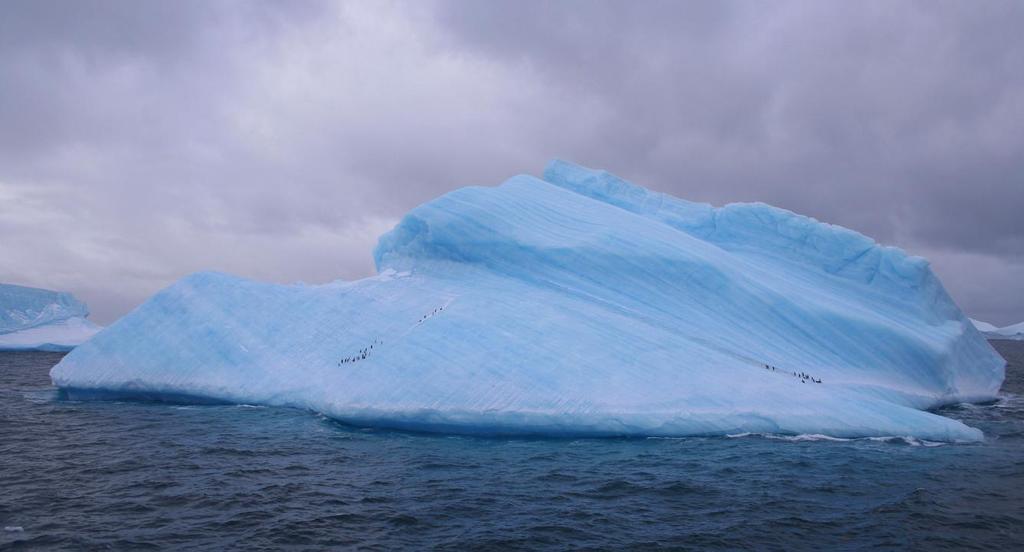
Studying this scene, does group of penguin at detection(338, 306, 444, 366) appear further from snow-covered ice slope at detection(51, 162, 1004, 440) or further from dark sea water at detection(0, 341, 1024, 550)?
dark sea water at detection(0, 341, 1024, 550)

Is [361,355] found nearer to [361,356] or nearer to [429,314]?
[361,356]

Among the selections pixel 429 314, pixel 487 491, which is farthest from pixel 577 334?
pixel 487 491

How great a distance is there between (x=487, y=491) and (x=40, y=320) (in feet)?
176

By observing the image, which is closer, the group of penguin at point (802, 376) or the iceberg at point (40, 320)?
the group of penguin at point (802, 376)

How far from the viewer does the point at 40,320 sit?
163ft

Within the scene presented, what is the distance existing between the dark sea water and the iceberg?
129ft

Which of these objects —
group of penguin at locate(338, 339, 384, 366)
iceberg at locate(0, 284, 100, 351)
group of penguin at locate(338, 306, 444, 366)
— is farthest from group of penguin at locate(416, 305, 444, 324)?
iceberg at locate(0, 284, 100, 351)

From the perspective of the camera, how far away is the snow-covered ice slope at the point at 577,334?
13.7 meters

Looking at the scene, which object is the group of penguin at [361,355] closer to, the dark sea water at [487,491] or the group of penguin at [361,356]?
the group of penguin at [361,356]

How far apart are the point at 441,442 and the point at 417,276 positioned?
7.73 meters

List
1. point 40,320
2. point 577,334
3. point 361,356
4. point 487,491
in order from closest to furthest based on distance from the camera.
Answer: point 487,491
point 577,334
point 361,356
point 40,320

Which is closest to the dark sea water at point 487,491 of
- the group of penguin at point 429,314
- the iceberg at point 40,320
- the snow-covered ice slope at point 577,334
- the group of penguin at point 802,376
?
the snow-covered ice slope at point 577,334

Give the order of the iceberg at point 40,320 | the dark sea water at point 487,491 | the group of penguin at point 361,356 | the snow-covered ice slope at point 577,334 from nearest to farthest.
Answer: the dark sea water at point 487,491, the snow-covered ice slope at point 577,334, the group of penguin at point 361,356, the iceberg at point 40,320

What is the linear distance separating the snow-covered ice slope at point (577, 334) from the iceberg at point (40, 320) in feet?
114
